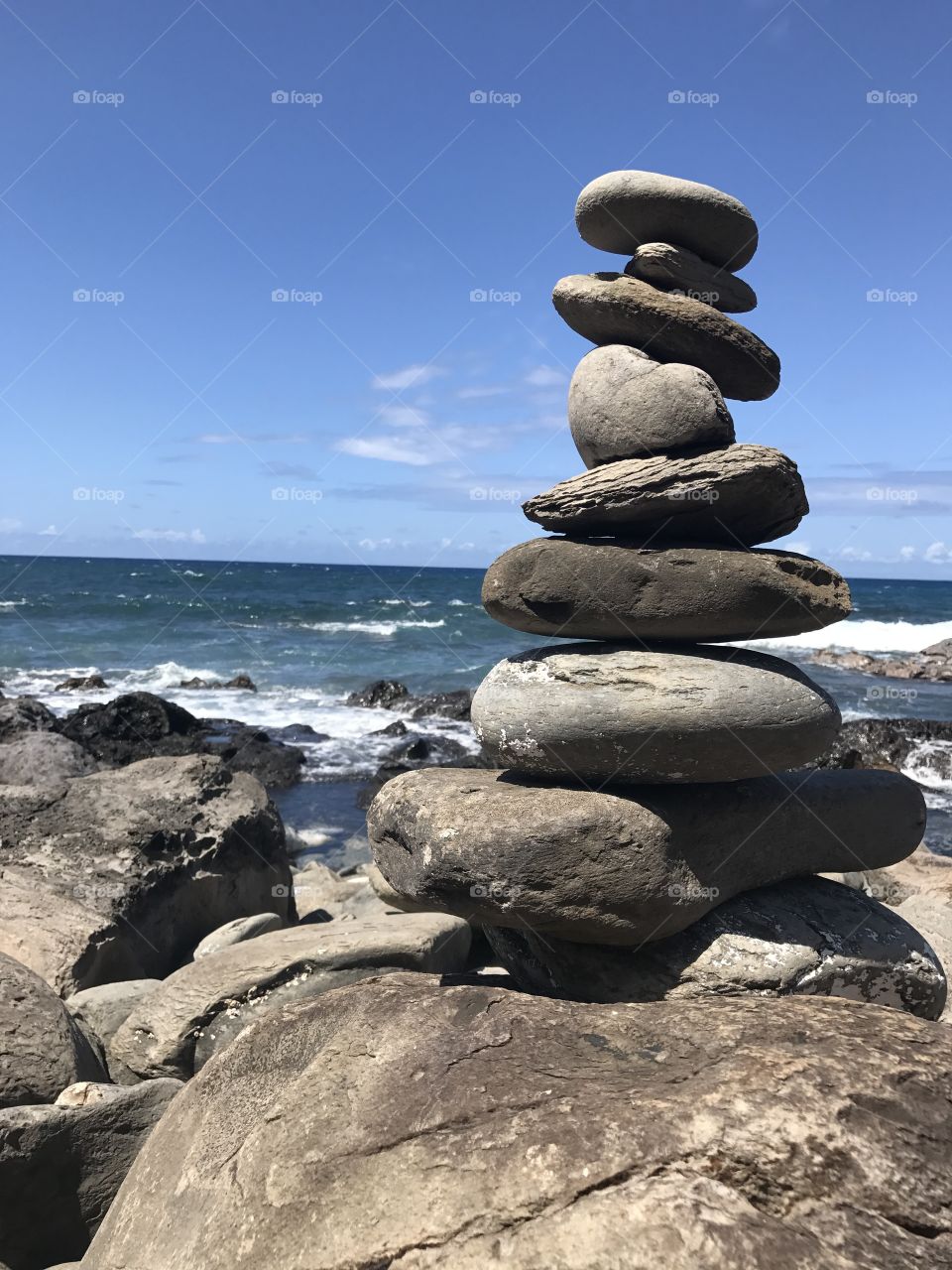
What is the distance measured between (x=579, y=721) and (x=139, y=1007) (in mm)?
3344

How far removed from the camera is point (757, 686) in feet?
16.6

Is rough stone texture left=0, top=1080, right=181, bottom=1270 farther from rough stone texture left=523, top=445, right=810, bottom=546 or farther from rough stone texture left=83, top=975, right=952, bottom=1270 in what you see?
rough stone texture left=523, top=445, right=810, bottom=546

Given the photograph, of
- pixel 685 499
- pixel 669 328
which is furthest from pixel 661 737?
A: pixel 669 328

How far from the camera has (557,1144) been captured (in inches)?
122

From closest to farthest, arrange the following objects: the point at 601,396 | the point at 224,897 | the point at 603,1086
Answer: the point at 603,1086, the point at 601,396, the point at 224,897

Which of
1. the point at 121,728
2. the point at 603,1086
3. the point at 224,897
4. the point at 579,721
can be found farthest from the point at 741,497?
the point at 121,728

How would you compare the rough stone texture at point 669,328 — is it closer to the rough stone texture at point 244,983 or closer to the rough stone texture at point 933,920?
the rough stone texture at point 244,983

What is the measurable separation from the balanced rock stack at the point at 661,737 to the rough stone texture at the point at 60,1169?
71.4 inches

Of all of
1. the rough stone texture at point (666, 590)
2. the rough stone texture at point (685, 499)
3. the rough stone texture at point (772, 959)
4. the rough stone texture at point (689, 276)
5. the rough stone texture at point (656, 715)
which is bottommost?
the rough stone texture at point (772, 959)

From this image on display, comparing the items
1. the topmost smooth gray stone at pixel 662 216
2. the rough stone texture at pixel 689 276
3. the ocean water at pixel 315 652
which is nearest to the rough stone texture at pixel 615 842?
the rough stone texture at pixel 689 276

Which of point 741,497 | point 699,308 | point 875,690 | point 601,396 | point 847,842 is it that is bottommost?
point 875,690

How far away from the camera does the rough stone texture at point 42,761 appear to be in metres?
12.9

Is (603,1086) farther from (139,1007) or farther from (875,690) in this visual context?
(875,690)

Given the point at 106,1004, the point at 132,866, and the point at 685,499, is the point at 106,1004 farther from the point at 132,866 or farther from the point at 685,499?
the point at 685,499
